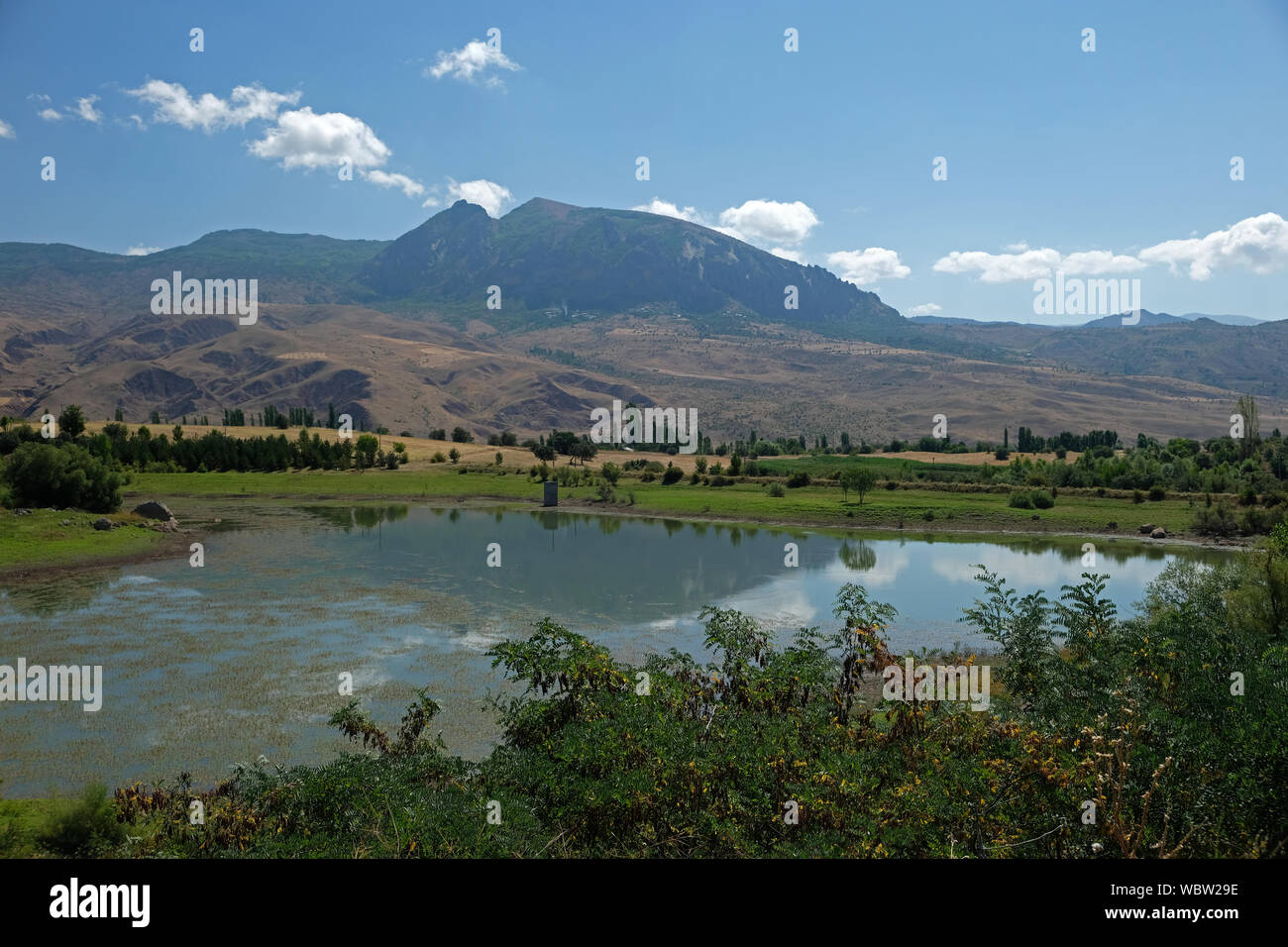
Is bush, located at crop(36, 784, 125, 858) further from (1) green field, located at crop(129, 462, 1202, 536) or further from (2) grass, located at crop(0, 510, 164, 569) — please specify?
(1) green field, located at crop(129, 462, 1202, 536)

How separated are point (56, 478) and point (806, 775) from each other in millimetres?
45741

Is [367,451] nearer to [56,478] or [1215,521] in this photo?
[56,478]

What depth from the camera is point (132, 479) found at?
6825cm

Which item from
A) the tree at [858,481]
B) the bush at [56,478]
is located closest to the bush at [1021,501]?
the tree at [858,481]

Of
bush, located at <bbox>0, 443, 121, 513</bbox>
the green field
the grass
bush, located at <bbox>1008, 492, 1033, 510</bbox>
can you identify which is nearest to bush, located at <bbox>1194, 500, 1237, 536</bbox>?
the green field

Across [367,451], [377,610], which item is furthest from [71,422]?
[377,610]

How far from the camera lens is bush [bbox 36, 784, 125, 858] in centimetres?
918

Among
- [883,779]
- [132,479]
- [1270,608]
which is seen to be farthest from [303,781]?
[132,479]

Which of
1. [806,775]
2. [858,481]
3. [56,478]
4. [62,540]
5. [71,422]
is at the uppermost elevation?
[71,422]

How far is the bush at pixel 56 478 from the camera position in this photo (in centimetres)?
4166

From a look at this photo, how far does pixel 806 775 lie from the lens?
8219mm
